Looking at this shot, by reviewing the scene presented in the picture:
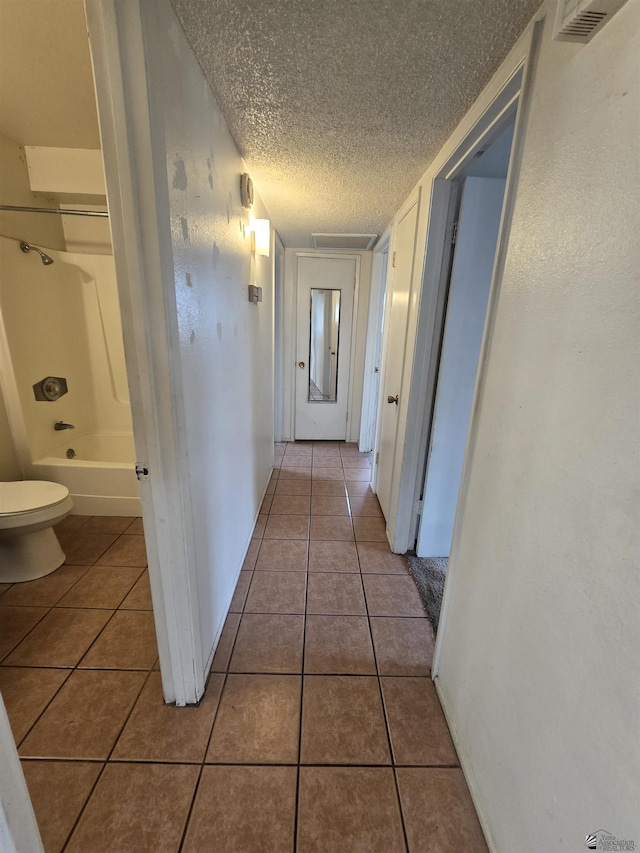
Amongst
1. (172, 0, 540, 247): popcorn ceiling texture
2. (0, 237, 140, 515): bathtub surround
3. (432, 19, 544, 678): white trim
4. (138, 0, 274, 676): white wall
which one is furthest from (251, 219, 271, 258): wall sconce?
(432, 19, 544, 678): white trim

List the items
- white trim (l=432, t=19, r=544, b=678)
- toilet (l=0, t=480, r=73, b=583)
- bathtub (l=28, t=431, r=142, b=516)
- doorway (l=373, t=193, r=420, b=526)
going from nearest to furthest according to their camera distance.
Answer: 1. white trim (l=432, t=19, r=544, b=678)
2. toilet (l=0, t=480, r=73, b=583)
3. doorway (l=373, t=193, r=420, b=526)
4. bathtub (l=28, t=431, r=142, b=516)

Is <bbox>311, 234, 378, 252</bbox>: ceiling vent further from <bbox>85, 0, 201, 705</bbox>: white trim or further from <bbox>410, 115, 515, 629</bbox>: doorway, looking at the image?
<bbox>85, 0, 201, 705</bbox>: white trim

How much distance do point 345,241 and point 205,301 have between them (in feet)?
7.88

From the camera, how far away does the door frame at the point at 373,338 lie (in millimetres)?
3219

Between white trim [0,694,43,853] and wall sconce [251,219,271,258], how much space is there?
2.05 metres

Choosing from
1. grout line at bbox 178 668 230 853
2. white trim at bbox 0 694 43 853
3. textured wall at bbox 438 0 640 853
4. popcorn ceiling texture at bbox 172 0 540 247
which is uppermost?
popcorn ceiling texture at bbox 172 0 540 247

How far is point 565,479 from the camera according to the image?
2.24ft

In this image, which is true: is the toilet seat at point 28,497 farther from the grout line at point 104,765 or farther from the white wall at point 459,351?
the white wall at point 459,351

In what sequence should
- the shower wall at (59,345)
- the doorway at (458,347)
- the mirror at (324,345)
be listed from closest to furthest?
the doorway at (458,347), the shower wall at (59,345), the mirror at (324,345)

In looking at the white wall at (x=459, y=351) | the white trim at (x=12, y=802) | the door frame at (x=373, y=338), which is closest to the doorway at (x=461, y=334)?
the white wall at (x=459, y=351)

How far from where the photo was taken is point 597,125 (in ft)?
2.07

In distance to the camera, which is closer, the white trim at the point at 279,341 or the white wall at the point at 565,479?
the white wall at the point at 565,479

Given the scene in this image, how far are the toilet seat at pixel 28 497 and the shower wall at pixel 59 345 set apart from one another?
0.48 meters

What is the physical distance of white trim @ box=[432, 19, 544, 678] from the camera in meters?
0.84
